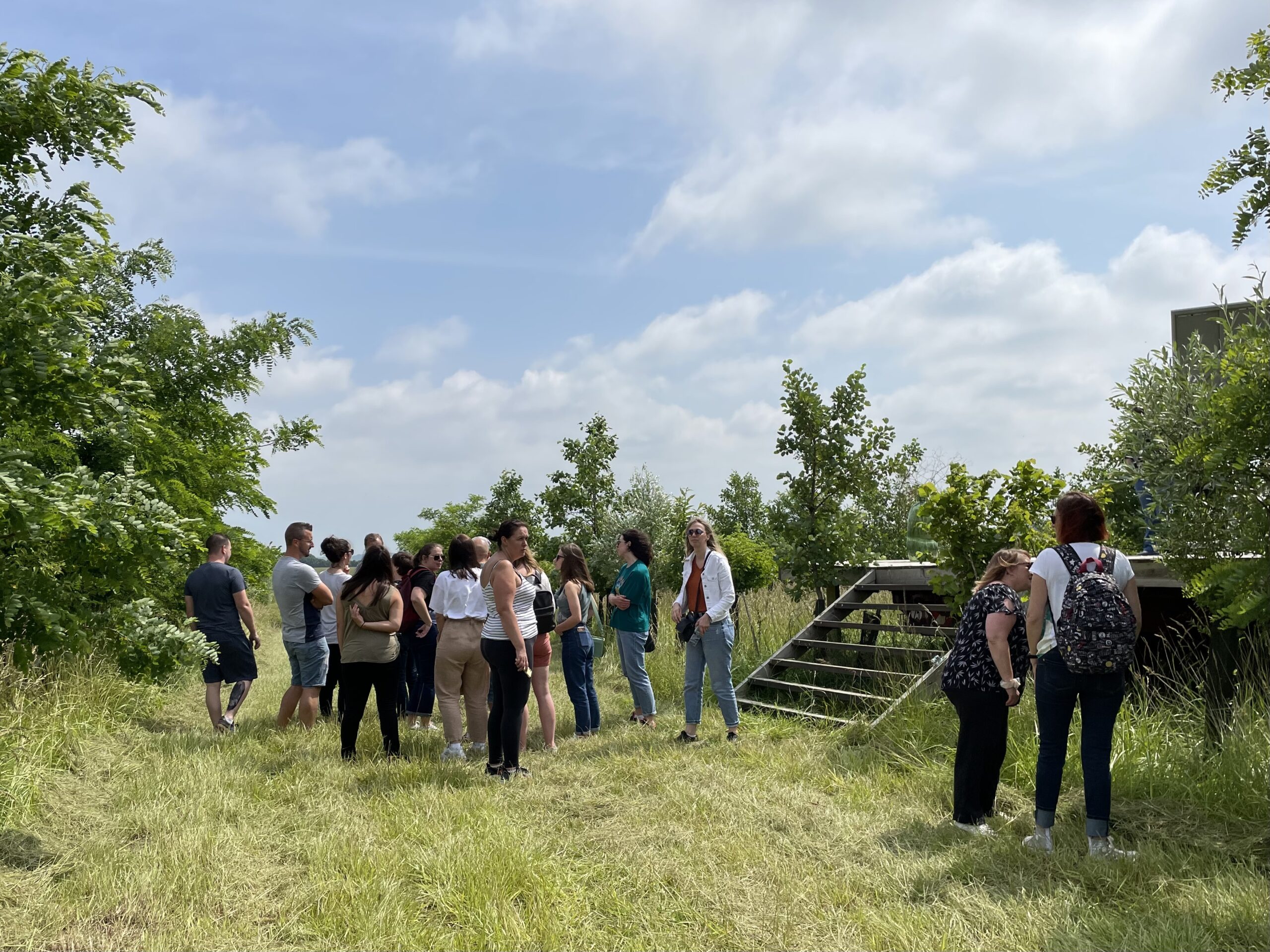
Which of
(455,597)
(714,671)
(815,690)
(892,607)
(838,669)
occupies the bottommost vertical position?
(815,690)

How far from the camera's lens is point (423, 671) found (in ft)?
30.2

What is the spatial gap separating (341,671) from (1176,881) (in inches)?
232

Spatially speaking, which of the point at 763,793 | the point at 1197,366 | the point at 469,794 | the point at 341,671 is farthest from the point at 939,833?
the point at 1197,366

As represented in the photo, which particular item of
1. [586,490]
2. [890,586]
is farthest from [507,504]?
[890,586]

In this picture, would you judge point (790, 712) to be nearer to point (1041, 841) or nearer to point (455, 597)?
point (455, 597)

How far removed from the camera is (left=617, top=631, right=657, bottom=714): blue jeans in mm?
9078

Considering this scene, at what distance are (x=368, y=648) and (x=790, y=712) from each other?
4284mm

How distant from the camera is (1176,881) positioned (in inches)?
181

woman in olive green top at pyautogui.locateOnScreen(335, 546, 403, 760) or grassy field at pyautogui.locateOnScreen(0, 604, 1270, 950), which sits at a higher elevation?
woman in olive green top at pyautogui.locateOnScreen(335, 546, 403, 760)

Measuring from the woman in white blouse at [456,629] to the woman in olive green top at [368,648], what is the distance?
366 millimetres

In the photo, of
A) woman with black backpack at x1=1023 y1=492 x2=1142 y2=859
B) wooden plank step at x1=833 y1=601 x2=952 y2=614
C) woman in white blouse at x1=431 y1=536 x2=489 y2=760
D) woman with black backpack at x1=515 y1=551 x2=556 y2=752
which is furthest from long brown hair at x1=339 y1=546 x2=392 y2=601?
wooden plank step at x1=833 y1=601 x2=952 y2=614

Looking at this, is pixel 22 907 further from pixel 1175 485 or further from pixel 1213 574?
pixel 1175 485

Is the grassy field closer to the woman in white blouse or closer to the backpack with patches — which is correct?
the woman in white blouse

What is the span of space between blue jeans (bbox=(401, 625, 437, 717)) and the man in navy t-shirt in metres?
1.53
